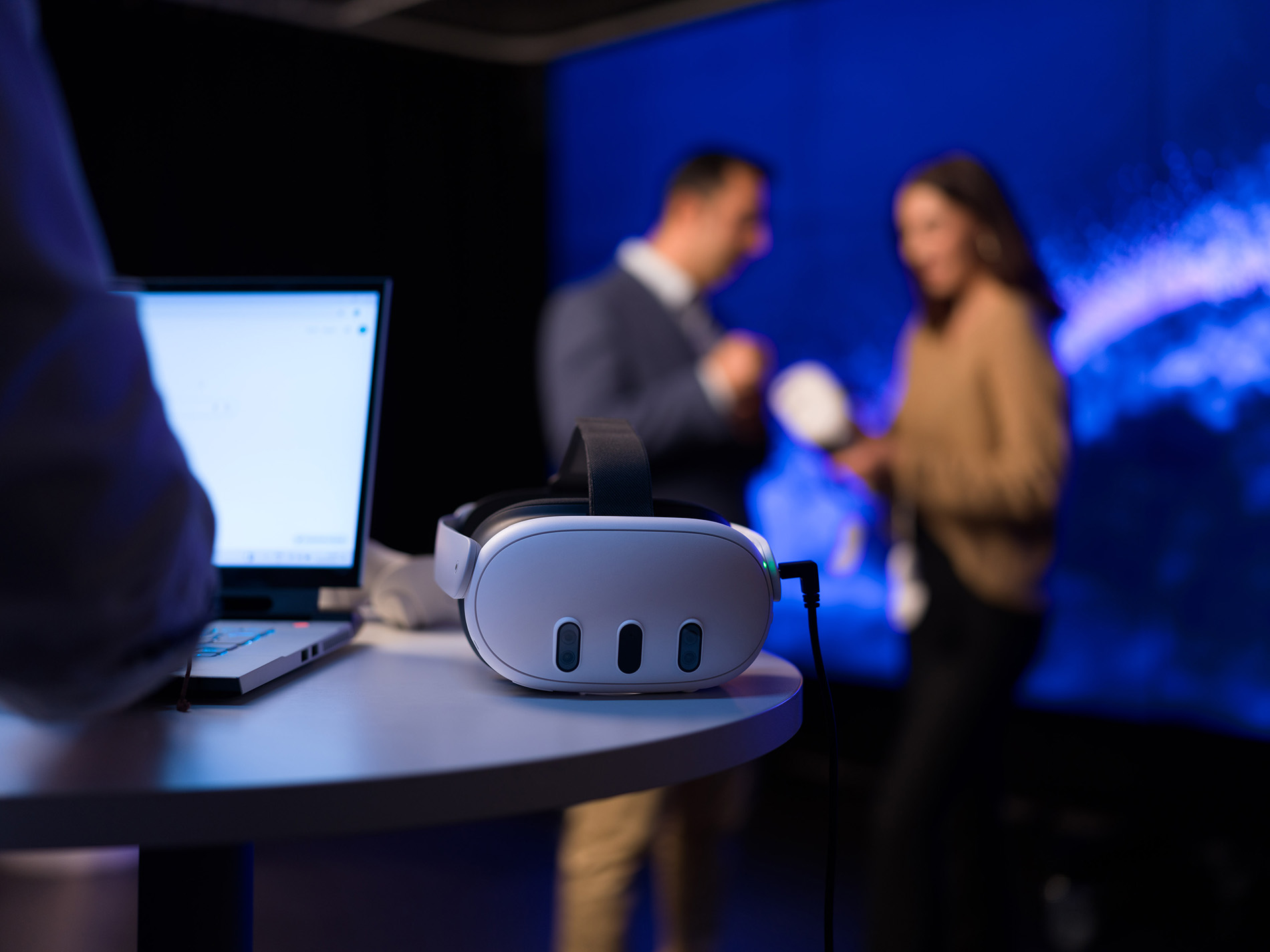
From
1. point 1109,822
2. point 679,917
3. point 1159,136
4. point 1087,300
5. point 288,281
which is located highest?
point 1159,136

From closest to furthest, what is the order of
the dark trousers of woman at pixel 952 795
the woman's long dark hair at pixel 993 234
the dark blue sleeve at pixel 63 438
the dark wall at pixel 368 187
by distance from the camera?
the dark blue sleeve at pixel 63 438 → the dark trousers of woman at pixel 952 795 → the woman's long dark hair at pixel 993 234 → the dark wall at pixel 368 187

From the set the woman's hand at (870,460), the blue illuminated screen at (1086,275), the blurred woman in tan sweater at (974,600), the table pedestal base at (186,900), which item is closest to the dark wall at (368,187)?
the blue illuminated screen at (1086,275)

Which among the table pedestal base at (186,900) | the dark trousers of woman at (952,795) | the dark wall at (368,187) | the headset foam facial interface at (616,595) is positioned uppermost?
the dark wall at (368,187)

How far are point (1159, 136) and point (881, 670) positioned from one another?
5.80ft

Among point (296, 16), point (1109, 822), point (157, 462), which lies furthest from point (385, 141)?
point (157, 462)

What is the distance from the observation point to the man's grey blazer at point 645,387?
1.62 m

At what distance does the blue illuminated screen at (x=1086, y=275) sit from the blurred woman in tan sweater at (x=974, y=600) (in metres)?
0.73

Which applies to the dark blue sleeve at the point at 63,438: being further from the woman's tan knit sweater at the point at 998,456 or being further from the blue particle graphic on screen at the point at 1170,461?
the blue particle graphic on screen at the point at 1170,461

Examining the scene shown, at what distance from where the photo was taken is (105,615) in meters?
0.37

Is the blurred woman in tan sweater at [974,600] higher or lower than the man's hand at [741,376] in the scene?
lower

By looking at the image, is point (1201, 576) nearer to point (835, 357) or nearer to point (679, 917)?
point (835, 357)

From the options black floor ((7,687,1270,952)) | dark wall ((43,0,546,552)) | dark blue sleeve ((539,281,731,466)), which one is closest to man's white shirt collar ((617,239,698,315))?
dark blue sleeve ((539,281,731,466))

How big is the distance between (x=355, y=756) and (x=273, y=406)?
476mm

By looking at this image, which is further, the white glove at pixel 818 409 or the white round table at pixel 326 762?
the white glove at pixel 818 409
